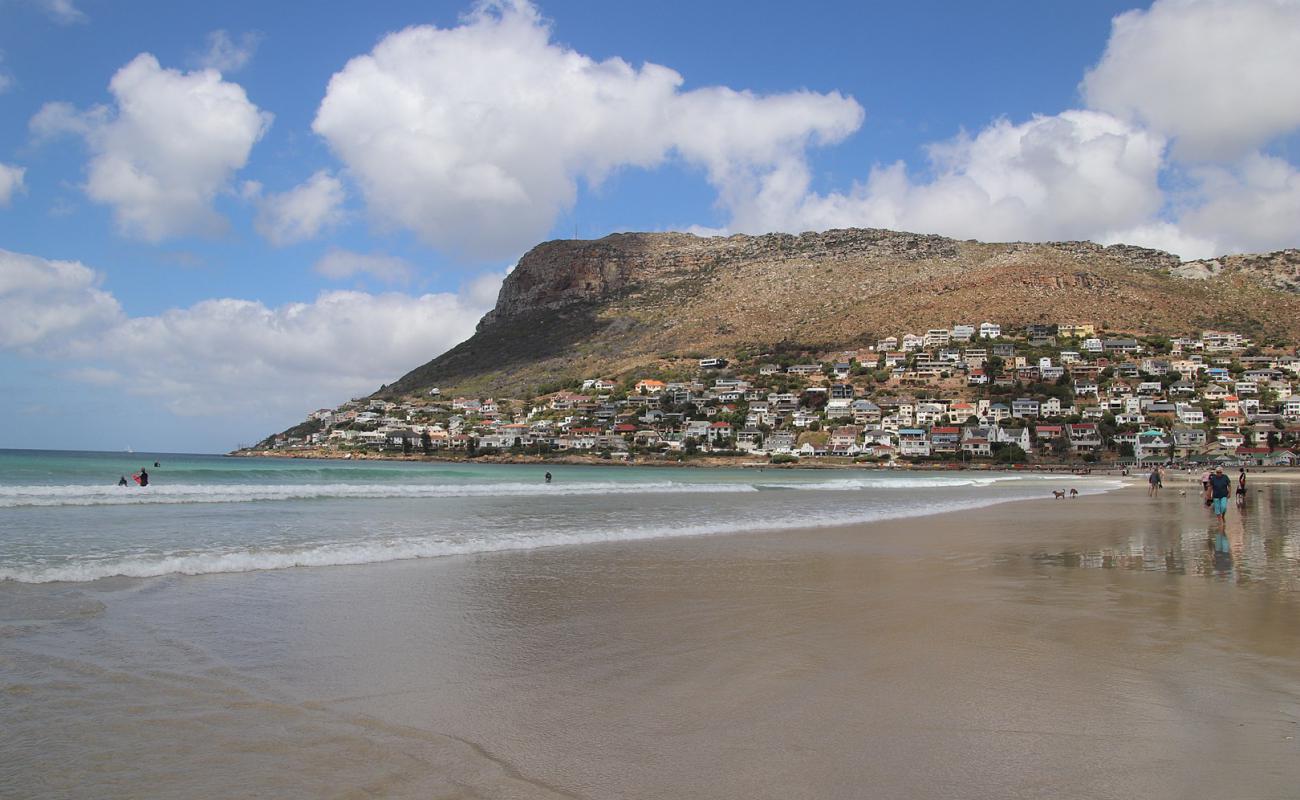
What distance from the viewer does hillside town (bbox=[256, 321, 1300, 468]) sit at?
90.7m

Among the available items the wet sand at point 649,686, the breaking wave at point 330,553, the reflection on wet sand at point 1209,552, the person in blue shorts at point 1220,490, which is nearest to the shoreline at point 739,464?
the person in blue shorts at point 1220,490

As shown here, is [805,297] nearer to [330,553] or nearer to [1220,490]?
[1220,490]

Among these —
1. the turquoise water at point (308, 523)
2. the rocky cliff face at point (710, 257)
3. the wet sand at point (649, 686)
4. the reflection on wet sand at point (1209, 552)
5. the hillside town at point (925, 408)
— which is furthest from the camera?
the rocky cliff face at point (710, 257)

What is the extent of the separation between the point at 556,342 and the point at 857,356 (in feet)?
180

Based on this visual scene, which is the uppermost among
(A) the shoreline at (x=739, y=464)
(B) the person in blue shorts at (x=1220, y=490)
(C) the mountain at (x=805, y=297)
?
(C) the mountain at (x=805, y=297)

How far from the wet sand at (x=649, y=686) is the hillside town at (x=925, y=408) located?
90.2 meters

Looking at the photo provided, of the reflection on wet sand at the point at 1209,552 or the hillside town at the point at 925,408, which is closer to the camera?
the reflection on wet sand at the point at 1209,552

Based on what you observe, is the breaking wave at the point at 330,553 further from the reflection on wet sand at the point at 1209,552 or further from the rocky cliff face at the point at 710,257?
the rocky cliff face at the point at 710,257

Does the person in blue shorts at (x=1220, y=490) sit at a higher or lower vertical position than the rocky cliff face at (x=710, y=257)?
lower

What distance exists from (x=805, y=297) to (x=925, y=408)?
99.6ft

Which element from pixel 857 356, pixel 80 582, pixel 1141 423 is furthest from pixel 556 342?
pixel 80 582

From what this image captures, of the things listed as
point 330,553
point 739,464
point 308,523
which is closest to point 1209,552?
point 330,553

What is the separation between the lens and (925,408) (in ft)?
336

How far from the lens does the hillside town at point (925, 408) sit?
298 ft
